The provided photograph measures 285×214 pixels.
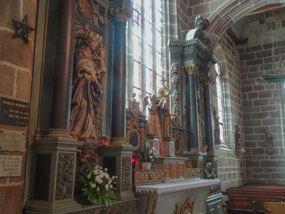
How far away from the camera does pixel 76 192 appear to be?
3.95m

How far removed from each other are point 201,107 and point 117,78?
12.8 ft

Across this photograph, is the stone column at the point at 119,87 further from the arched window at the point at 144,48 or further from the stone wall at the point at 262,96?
the stone wall at the point at 262,96

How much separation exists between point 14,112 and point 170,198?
2900mm

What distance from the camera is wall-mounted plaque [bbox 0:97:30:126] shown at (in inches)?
120

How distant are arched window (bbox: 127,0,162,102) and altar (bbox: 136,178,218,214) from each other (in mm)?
2280

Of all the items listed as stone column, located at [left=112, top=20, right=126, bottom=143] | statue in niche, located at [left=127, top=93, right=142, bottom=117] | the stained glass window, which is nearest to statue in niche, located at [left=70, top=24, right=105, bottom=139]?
stone column, located at [left=112, top=20, right=126, bottom=143]

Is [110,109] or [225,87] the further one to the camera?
[225,87]

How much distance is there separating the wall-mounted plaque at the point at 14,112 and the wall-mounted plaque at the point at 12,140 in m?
0.10

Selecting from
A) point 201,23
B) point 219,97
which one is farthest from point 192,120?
point 219,97

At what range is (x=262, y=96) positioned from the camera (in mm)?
12836

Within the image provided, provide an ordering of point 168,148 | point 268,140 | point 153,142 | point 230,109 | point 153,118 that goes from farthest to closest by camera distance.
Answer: point 268,140 < point 230,109 < point 168,148 < point 153,118 < point 153,142

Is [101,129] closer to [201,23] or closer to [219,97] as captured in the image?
[201,23]

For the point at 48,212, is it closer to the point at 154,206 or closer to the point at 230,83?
the point at 154,206

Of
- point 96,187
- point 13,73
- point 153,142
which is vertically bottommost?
point 96,187
